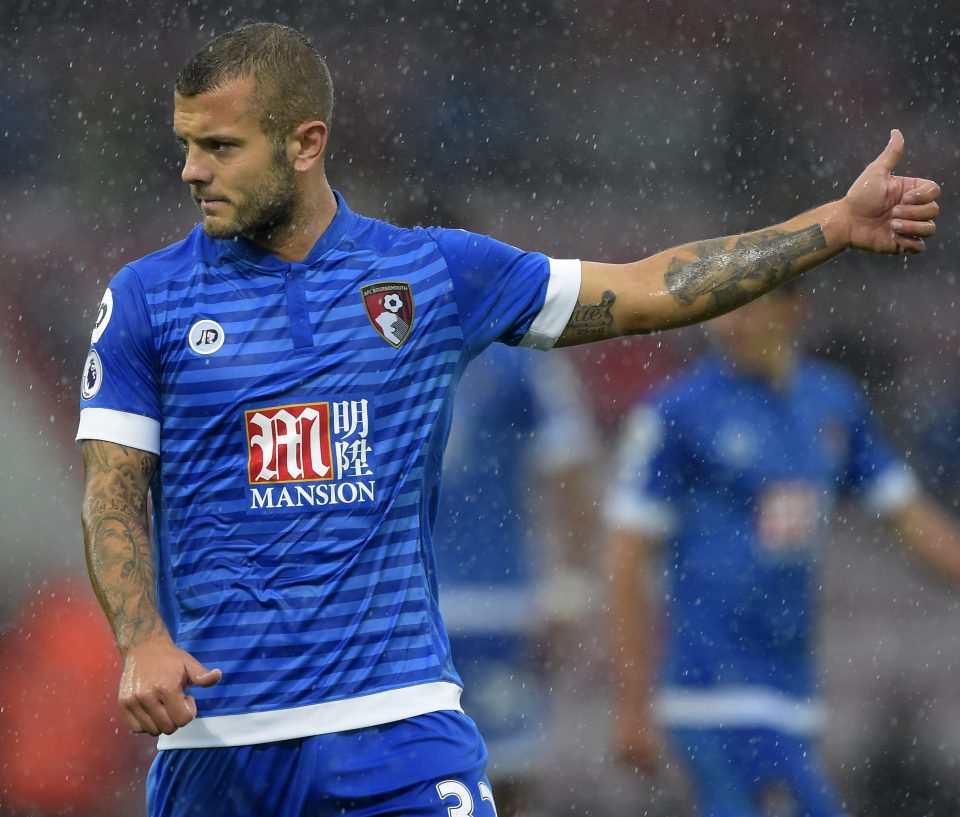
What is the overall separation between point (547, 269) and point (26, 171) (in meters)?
6.31

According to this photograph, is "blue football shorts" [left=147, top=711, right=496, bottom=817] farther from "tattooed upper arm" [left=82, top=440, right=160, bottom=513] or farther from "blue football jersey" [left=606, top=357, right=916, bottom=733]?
"blue football jersey" [left=606, top=357, right=916, bottom=733]

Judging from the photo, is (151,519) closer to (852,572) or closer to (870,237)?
(870,237)

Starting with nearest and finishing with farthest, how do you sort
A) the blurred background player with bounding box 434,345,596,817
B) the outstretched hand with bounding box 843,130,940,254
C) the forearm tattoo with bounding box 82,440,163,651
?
the forearm tattoo with bounding box 82,440,163,651 < the outstretched hand with bounding box 843,130,940,254 < the blurred background player with bounding box 434,345,596,817

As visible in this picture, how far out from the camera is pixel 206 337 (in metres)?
3.21

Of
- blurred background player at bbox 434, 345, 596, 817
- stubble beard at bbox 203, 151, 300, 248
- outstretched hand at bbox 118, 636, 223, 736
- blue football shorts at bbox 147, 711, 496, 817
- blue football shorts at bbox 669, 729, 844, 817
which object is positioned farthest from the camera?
blurred background player at bbox 434, 345, 596, 817

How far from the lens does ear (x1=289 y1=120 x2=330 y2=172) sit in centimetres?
335

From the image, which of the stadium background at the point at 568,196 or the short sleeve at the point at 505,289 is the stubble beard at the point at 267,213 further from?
the stadium background at the point at 568,196

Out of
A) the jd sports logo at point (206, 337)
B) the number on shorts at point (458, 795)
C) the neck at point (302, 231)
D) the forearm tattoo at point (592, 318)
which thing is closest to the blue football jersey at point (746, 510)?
the forearm tattoo at point (592, 318)

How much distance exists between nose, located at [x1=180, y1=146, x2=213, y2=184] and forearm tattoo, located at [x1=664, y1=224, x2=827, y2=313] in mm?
896

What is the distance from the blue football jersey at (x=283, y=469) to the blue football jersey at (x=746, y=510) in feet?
7.17

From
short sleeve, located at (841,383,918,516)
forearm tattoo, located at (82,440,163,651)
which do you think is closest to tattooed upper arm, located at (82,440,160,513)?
forearm tattoo, located at (82,440,163,651)

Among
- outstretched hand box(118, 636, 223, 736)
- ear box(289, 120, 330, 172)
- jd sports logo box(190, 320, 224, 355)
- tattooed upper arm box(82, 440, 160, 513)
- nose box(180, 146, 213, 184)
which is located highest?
ear box(289, 120, 330, 172)

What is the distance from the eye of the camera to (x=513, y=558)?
19.4 ft

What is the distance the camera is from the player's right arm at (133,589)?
2807 millimetres
